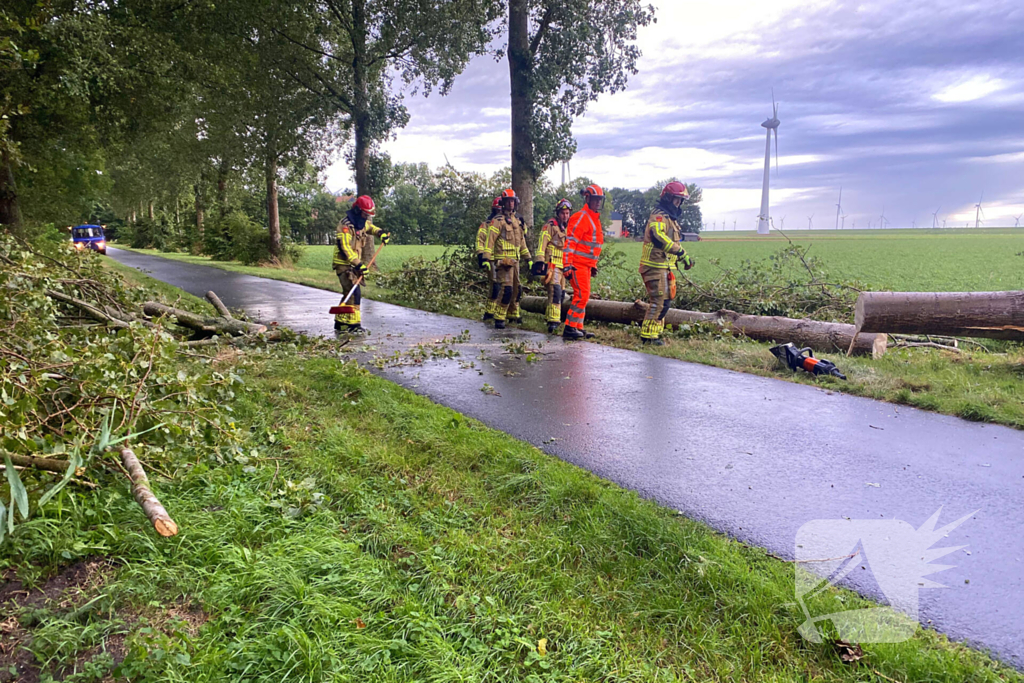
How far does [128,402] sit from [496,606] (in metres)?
2.66

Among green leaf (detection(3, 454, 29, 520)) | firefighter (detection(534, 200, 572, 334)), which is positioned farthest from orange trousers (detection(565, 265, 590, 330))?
green leaf (detection(3, 454, 29, 520))

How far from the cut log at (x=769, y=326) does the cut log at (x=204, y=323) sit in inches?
221

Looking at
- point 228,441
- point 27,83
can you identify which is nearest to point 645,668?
point 228,441

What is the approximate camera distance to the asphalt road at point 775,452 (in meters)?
2.88

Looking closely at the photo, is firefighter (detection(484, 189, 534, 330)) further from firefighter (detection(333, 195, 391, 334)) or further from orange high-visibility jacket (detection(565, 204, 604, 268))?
firefighter (detection(333, 195, 391, 334))

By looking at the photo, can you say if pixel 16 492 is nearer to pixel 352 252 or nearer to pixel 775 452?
pixel 775 452

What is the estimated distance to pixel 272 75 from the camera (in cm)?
2061

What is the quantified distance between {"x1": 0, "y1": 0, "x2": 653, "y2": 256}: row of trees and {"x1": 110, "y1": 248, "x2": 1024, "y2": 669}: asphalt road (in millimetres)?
6061

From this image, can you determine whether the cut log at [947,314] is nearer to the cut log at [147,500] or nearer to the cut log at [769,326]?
the cut log at [769,326]

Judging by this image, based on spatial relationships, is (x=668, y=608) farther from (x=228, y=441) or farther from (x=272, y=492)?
(x=228, y=441)

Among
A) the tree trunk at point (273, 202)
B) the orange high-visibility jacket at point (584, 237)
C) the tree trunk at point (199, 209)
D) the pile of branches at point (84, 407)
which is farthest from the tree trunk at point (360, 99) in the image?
the tree trunk at point (199, 209)

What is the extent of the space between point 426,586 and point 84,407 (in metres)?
2.52

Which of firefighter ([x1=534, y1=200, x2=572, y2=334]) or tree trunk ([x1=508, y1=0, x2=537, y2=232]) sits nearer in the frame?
firefighter ([x1=534, y1=200, x2=572, y2=334])

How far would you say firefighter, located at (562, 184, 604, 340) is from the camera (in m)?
9.73
